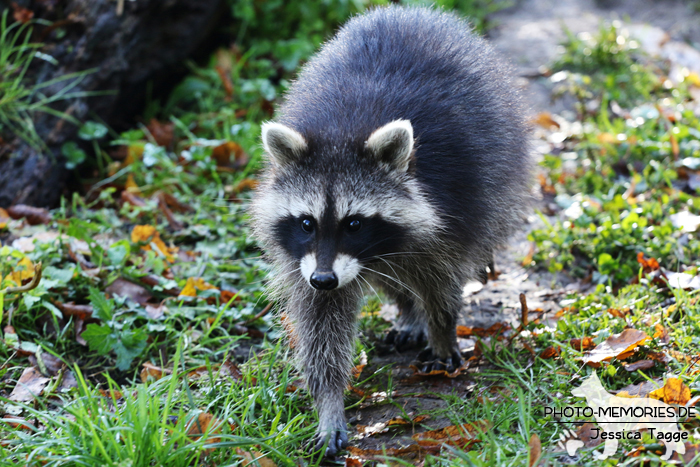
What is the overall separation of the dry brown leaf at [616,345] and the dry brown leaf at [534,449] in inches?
25.2

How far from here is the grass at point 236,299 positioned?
2580 mm

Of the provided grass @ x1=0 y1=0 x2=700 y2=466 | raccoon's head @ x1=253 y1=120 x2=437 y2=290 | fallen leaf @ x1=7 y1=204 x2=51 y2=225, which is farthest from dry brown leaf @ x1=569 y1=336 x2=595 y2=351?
fallen leaf @ x1=7 y1=204 x2=51 y2=225

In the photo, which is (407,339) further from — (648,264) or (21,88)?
(21,88)

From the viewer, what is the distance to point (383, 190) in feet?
9.50

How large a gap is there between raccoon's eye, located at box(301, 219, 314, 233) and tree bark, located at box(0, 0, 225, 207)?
247 centimetres

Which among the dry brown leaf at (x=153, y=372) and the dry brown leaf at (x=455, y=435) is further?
the dry brown leaf at (x=153, y=372)

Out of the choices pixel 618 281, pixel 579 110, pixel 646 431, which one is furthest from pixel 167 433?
pixel 579 110

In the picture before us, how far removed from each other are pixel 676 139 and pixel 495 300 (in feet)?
6.48

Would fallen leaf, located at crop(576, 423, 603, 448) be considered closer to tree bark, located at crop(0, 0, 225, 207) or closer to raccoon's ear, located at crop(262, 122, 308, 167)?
raccoon's ear, located at crop(262, 122, 308, 167)

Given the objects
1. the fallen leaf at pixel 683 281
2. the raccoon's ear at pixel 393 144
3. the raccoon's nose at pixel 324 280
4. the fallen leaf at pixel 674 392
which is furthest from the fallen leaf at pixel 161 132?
the fallen leaf at pixel 674 392

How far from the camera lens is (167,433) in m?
2.64

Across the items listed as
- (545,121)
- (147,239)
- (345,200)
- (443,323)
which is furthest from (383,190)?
(545,121)

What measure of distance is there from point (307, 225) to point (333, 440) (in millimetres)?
954

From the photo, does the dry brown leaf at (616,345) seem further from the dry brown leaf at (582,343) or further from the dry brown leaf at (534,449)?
the dry brown leaf at (534,449)
